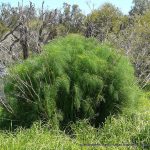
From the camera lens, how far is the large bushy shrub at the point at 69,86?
26.0ft

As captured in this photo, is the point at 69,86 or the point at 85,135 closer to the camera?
the point at 85,135

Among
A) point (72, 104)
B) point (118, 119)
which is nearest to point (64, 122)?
point (72, 104)

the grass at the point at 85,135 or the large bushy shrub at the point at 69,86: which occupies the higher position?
the large bushy shrub at the point at 69,86

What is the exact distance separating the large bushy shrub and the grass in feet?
0.89

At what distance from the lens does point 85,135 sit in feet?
24.2

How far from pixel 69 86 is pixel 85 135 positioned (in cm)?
95

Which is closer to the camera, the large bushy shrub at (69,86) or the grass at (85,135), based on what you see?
the grass at (85,135)

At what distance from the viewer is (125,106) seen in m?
8.18

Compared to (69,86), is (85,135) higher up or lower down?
lower down

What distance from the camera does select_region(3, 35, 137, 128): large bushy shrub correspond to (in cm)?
791

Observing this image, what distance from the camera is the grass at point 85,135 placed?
663cm

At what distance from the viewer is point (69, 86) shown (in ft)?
26.1

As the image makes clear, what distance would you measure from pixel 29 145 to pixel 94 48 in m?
2.63

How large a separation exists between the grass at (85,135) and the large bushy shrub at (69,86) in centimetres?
27
